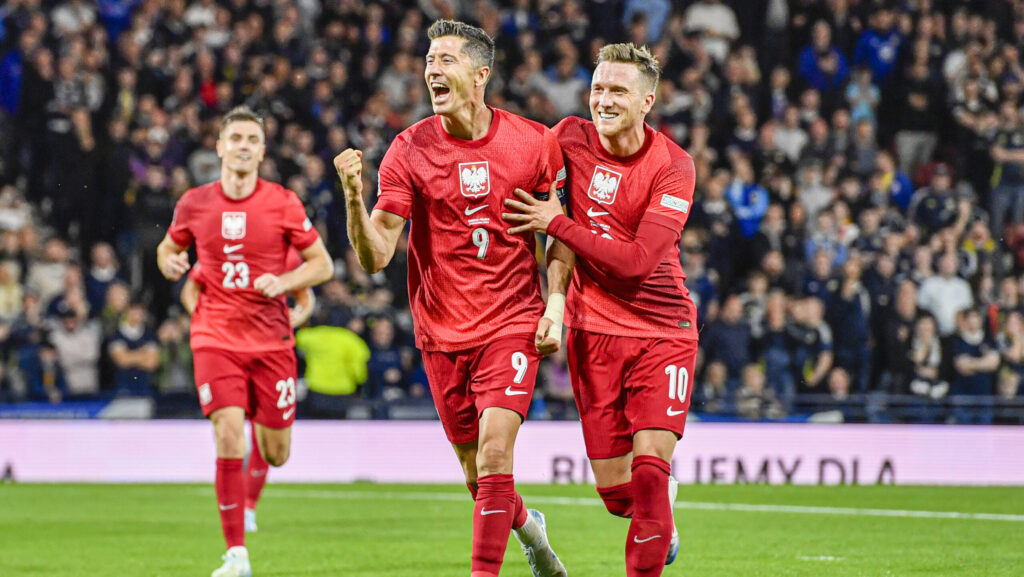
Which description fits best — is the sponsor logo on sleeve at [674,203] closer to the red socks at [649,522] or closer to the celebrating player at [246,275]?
the red socks at [649,522]

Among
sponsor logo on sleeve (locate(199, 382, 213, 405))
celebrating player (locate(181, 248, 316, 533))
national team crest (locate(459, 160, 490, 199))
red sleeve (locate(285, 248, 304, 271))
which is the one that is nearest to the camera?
national team crest (locate(459, 160, 490, 199))

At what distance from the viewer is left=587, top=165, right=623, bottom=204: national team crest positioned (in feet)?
22.6

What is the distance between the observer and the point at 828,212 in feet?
57.3

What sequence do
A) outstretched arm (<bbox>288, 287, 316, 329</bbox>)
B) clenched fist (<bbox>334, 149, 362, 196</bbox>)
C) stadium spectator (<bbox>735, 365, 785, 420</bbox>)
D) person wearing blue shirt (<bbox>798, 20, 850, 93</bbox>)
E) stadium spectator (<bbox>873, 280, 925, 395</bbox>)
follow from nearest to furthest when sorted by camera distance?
1. clenched fist (<bbox>334, 149, 362, 196</bbox>)
2. outstretched arm (<bbox>288, 287, 316, 329</bbox>)
3. stadium spectator (<bbox>735, 365, 785, 420</bbox>)
4. stadium spectator (<bbox>873, 280, 925, 395</bbox>)
5. person wearing blue shirt (<bbox>798, 20, 850, 93</bbox>)

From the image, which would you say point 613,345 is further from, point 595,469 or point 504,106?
point 504,106

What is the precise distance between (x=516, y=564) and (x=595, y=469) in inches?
90.7

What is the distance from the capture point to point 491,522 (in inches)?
246

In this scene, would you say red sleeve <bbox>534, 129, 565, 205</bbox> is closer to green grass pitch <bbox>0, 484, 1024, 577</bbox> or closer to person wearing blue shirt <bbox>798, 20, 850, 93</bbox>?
green grass pitch <bbox>0, 484, 1024, 577</bbox>

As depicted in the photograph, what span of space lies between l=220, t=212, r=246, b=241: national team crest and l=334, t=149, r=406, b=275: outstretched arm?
3.19m

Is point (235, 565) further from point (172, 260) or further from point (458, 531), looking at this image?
point (458, 531)

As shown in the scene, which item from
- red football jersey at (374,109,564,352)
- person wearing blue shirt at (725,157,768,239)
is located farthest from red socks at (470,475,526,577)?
person wearing blue shirt at (725,157,768,239)

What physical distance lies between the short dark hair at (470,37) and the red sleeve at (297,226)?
3.28m

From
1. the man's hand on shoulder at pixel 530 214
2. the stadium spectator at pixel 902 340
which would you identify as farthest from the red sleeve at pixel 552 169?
the stadium spectator at pixel 902 340

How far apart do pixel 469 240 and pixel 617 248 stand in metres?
0.70
